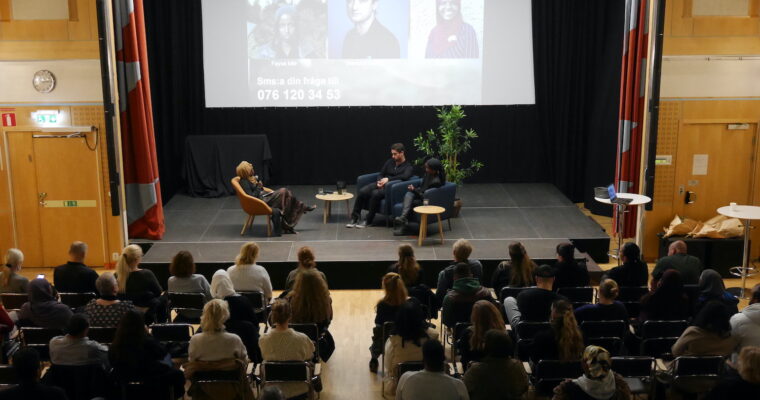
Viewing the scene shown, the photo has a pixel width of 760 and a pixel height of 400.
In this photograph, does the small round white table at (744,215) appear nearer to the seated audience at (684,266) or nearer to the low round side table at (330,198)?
the seated audience at (684,266)

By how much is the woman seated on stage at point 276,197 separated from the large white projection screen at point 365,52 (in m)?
2.56

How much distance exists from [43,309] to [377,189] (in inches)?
211

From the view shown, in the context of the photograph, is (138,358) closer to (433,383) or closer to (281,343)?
(281,343)

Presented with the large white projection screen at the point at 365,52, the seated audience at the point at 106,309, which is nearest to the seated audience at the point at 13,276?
the seated audience at the point at 106,309

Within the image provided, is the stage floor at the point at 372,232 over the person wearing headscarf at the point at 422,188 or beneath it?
beneath

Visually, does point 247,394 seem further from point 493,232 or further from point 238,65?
point 238,65

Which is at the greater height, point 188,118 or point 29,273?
point 188,118

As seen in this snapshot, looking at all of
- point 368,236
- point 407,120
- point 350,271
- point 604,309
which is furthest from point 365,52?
point 604,309

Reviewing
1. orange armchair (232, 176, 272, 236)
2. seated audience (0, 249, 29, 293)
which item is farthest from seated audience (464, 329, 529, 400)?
orange armchair (232, 176, 272, 236)

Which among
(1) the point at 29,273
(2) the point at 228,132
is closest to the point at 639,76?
(2) the point at 228,132

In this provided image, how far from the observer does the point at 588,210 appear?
1309 cm

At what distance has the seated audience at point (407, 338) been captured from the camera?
563cm

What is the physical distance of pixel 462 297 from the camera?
20.3 ft

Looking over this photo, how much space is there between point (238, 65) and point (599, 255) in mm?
6364
